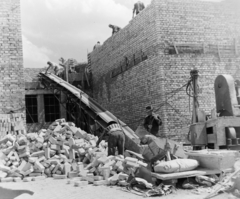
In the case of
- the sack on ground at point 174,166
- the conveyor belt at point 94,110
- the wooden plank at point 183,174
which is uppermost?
the conveyor belt at point 94,110

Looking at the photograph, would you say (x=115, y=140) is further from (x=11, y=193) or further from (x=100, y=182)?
(x=11, y=193)

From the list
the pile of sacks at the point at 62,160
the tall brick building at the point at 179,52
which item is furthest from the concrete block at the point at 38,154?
the tall brick building at the point at 179,52

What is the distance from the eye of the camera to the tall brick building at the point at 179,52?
12.6 metres

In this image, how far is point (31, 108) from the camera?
19281 mm

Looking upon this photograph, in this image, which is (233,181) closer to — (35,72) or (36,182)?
(36,182)

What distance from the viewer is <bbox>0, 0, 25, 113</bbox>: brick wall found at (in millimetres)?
→ 14383

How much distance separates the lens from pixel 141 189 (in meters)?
6.18

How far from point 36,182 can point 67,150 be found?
1.96 metres

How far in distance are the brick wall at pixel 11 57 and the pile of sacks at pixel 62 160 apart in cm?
358

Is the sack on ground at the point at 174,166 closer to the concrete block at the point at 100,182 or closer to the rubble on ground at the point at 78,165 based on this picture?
the rubble on ground at the point at 78,165

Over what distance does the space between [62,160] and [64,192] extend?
9.74 feet

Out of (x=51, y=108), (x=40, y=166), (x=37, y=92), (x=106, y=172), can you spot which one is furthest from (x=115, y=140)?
(x=37, y=92)

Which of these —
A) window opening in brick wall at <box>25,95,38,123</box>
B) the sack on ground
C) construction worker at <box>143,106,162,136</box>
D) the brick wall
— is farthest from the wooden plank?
window opening in brick wall at <box>25,95,38,123</box>

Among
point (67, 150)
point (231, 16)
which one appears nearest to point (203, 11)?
point (231, 16)
